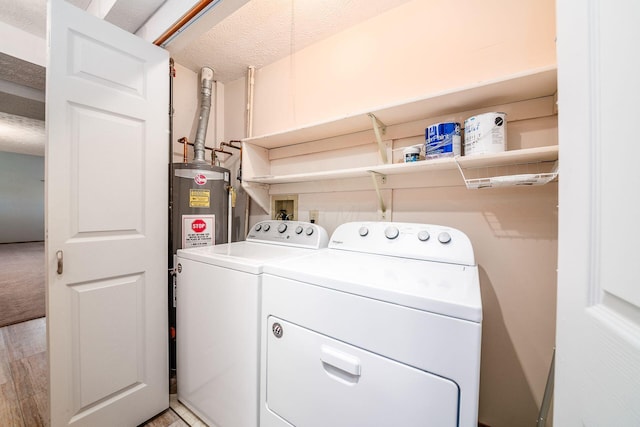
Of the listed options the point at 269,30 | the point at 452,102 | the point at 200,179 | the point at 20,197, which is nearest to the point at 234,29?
the point at 269,30

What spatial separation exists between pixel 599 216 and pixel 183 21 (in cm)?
173

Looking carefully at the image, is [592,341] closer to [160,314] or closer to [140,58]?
[160,314]

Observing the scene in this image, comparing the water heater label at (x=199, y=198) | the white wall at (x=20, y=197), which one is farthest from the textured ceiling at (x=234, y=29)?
the white wall at (x=20, y=197)

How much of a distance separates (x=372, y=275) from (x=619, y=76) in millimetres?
694

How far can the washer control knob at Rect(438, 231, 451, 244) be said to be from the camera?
1.07 meters

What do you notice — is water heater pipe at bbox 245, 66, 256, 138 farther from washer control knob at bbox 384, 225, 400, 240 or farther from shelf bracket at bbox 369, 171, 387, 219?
washer control knob at bbox 384, 225, 400, 240

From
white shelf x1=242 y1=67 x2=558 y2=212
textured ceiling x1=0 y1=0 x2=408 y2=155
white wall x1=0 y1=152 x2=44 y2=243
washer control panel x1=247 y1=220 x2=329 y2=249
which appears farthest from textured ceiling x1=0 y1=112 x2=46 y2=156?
white shelf x1=242 y1=67 x2=558 y2=212

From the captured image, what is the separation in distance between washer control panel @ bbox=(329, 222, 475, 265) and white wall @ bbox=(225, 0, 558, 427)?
20 cm

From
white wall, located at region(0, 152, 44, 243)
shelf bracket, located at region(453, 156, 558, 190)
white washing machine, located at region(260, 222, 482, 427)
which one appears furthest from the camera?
white wall, located at region(0, 152, 44, 243)

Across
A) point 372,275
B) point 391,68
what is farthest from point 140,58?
point 372,275

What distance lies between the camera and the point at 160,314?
1.39 meters

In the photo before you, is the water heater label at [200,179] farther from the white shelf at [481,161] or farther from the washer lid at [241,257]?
the white shelf at [481,161]

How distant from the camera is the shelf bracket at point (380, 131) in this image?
1.30m

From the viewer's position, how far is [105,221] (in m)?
1.18
